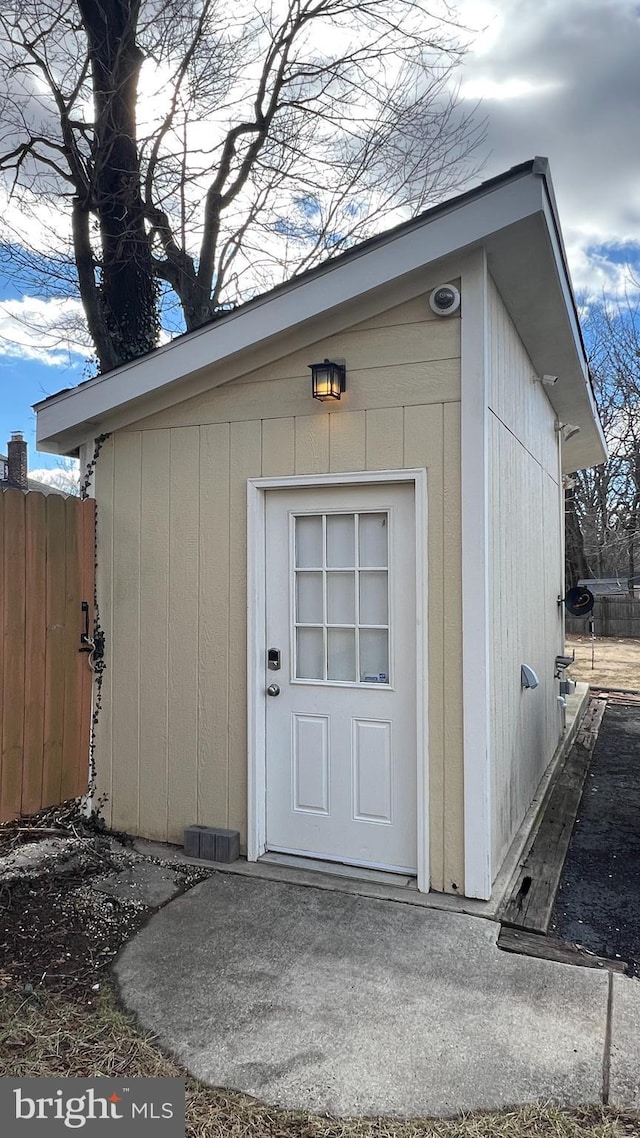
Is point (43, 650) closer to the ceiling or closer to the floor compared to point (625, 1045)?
closer to the ceiling

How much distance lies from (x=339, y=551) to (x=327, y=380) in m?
0.86

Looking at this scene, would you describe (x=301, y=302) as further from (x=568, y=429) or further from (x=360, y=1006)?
(x=568, y=429)

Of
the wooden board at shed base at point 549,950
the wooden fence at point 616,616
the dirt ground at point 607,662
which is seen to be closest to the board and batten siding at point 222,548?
the wooden board at shed base at point 549,950

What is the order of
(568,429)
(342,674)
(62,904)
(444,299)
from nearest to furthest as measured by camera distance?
(62,904) → (444,299) → (342,674) → (568,429)

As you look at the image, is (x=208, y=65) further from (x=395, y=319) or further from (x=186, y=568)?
(x=186, y=568)

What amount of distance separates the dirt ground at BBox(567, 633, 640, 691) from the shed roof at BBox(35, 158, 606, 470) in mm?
6881

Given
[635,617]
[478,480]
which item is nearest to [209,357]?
[478,480]

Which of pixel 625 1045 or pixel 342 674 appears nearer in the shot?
pixel 625 1045

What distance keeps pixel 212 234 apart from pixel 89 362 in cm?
206

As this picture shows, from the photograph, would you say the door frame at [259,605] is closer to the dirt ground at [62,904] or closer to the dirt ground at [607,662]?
the dirt ground at [62,904]

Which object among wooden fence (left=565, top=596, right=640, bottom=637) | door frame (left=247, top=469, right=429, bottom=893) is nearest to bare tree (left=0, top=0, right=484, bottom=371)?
door frame (left=247, top=469, right=429, bottom=893)

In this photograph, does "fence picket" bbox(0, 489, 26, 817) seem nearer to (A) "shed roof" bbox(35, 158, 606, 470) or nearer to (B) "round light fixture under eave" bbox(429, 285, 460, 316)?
(A) "shed roof" bbox(35, 158, 606, 470)

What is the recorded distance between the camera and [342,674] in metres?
3.46

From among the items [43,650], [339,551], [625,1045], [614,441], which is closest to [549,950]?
[625,1045]
